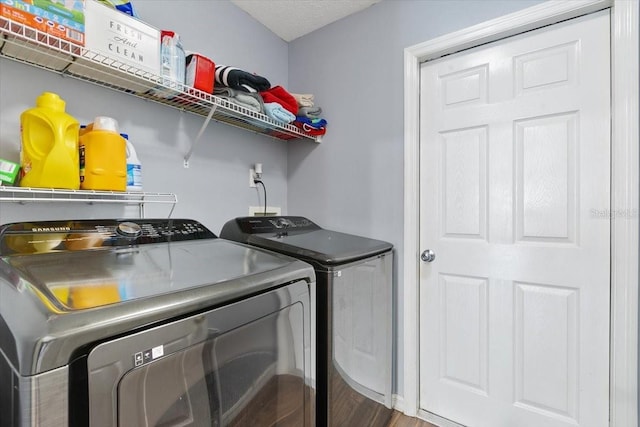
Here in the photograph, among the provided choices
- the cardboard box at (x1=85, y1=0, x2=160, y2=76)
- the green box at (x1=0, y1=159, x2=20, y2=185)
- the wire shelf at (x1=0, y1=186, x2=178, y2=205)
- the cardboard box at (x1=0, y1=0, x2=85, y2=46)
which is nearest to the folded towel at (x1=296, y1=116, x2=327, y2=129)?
the cardboard box at (x1=85, y1=0, x2=160, y2=76)

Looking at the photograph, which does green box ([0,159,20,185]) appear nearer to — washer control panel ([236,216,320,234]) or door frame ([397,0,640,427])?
washer control panel ([236,216,320,234])

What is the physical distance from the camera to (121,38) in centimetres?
119

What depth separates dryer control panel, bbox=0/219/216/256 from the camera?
Result: 3.35 ft

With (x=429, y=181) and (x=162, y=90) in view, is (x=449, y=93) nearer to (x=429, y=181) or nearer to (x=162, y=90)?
(x=429, y=181)

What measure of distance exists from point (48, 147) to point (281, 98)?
121 cm

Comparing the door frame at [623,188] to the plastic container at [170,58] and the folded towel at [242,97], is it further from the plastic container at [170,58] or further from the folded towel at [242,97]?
the plastic container at [170,58]

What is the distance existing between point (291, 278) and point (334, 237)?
80 cm

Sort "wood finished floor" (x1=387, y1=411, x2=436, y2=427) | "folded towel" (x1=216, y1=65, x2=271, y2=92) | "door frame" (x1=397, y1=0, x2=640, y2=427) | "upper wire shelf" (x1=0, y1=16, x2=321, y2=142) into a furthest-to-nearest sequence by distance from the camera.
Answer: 1. "wood finished floor" (x1=387, y1=411, x2=436, y2=427)
2. "folded towel" (x1=216, y1=65, x2=271, y2=92)
3. "door frame" (x1=397, y1=0, x2=640, y2=427)
4. "upper wire shelf" (x1=0, y1=16, x2=321, y2=142)

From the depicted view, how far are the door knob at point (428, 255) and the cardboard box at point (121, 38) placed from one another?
1.65 m

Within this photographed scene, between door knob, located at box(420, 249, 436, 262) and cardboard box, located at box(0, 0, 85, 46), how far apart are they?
185 centimetres

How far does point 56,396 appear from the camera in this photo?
1.79 ft

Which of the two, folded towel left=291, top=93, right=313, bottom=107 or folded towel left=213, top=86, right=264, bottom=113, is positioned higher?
folded towel left=291, top=93, right=313, bottom=107

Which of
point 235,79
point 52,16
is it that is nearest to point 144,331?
point 52,16

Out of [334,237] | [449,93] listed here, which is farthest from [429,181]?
[334,237]
